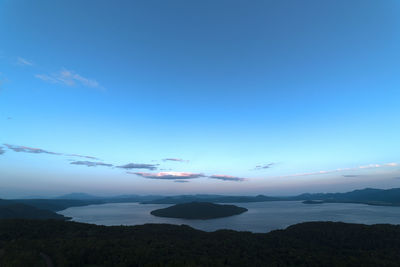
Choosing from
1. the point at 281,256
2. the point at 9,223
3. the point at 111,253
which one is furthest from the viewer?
the point at 9,223

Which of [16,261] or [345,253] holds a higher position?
[16,261]

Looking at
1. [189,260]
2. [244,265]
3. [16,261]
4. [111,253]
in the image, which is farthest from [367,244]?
[16,261]

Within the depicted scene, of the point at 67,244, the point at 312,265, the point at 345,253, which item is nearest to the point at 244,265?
the point at 312,265

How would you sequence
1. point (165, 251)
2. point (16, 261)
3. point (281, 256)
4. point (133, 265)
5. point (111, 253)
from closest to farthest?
1. point (16, 261)
2. point (133, 265)
3. point (111, 253)
4. point (165, 251)
5. point (281, 256)

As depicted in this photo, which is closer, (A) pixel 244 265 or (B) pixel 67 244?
(A) pixel 244 265

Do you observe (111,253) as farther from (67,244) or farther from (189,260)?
(189,260)

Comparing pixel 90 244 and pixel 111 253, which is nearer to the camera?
pixel 111 253

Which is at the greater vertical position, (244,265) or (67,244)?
(67,244)

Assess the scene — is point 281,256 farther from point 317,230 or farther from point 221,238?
point 317,230

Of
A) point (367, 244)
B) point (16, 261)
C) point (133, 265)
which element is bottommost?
point (367, 244)
